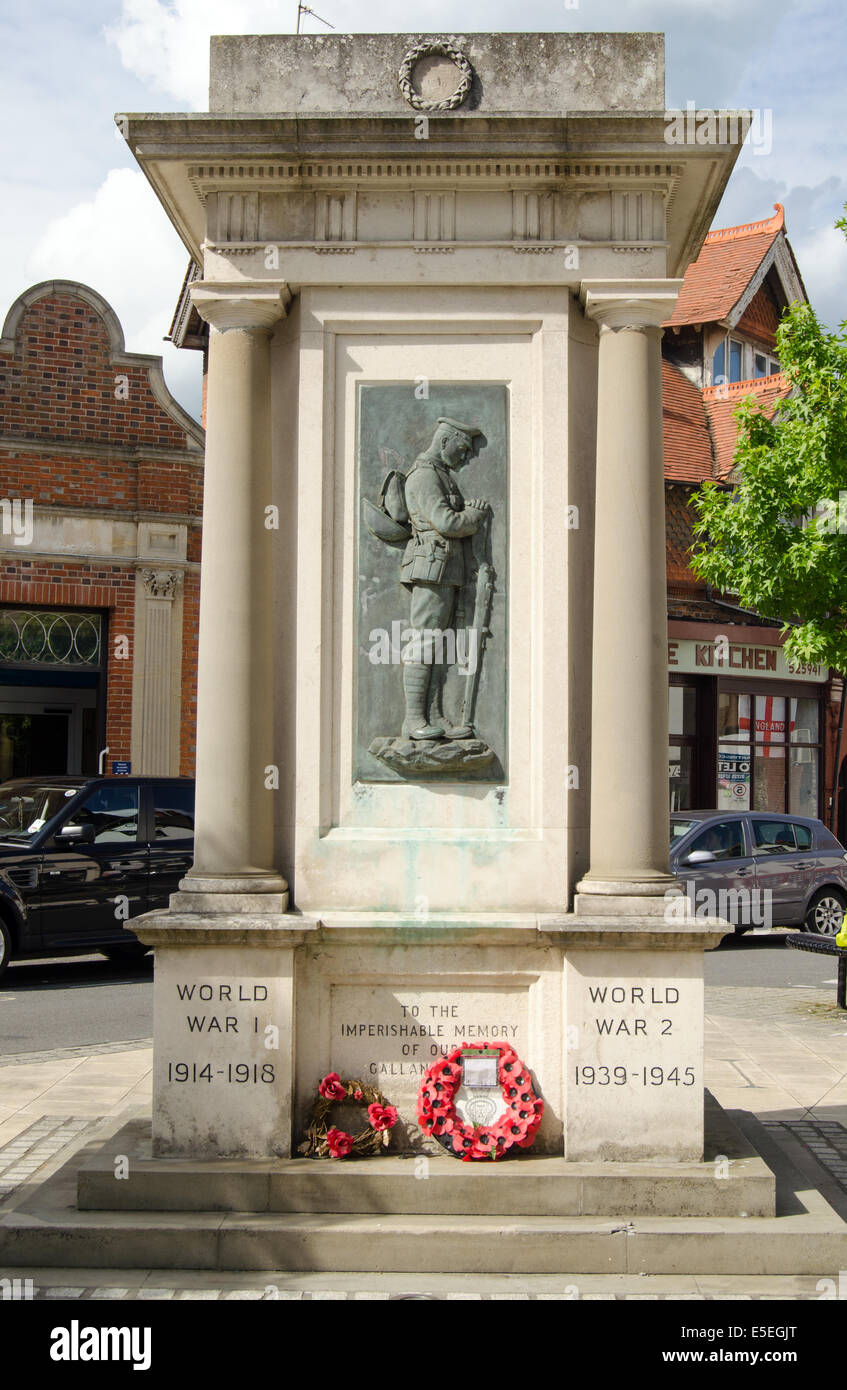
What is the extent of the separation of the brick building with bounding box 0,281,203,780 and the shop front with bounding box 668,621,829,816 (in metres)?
8.82

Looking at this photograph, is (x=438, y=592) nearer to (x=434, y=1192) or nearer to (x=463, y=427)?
(x=463, y=427)

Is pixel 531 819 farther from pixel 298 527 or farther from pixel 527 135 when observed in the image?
pixel 527 135

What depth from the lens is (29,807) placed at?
13008 mm

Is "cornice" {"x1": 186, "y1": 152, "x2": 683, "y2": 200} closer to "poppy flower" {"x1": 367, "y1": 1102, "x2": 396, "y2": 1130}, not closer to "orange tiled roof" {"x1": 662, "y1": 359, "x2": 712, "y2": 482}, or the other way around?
"poppy flower" {"x1": 367, "y1": 1102, "x2": 396, "y2": 1130}

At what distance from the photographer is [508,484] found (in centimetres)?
616

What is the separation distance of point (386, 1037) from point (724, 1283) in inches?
66.7

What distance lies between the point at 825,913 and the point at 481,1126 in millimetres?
11768

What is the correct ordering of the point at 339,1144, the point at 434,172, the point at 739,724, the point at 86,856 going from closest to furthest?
the point at 339,1144 < the point at 434,172 < the point at 86,856 < the point at 739,724

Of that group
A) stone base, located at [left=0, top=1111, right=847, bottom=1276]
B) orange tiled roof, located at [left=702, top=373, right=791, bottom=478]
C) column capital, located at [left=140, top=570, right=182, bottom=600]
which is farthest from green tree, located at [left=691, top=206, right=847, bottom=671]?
orange tiled roof, located at [left=702, top=373, right=791, bottom=478]

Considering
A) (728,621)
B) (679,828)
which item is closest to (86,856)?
(679,828)

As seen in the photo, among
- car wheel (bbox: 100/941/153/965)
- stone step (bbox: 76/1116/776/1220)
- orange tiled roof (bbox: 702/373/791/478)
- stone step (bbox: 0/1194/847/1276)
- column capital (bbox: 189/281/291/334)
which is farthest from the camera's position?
orange tiled roof (bbox: 702/373/791/478)

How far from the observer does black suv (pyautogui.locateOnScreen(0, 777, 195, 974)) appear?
12453 mm

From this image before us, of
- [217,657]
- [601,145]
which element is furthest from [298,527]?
[601,145]

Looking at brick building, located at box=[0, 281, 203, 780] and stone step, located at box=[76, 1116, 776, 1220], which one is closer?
stone step, located at box=[76, 1116, 776, 1220]
